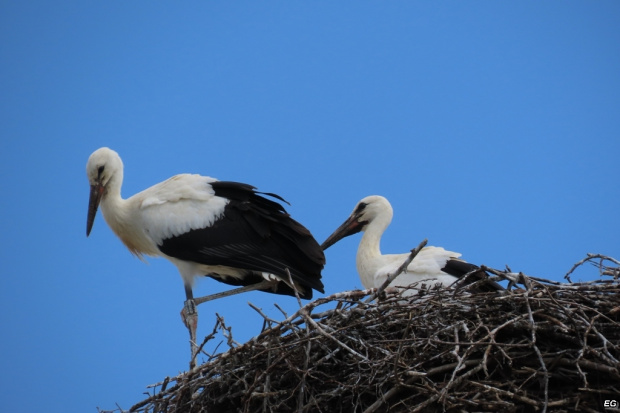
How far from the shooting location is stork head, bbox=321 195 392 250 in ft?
26.1

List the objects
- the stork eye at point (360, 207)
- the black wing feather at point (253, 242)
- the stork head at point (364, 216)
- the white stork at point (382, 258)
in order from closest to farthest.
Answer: the black wing feather at point (253, 242) < the white stork at point (382, 258) < the stork head at point (364, 216) < the stork eye at point (360, 207)

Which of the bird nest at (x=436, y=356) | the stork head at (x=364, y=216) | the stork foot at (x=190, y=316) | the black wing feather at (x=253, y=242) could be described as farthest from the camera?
the stork head at (x=364, y=216)

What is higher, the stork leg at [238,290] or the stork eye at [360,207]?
the stork eye at [360,207]

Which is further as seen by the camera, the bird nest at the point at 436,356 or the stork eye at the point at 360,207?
the stork eye at the point at 360,207

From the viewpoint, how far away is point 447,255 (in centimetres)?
665

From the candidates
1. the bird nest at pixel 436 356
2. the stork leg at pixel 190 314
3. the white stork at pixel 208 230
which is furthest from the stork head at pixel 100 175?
the bird nest at pixel 436 356

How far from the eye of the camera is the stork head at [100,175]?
273 inches

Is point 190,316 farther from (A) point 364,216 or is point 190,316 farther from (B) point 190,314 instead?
(A) point 364,216

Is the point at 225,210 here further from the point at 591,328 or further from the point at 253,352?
the point at 591,328

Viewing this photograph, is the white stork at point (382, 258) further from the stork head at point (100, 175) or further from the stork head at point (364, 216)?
the stork head at point (100, 175)

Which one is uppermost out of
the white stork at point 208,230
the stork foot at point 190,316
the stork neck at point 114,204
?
the stork neck at point 114,204

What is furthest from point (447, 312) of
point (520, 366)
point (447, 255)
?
point (447, 255)

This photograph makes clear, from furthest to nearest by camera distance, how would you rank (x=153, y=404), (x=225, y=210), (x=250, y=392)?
(x=225, y=210) < (x=153, y=404) < (x=250, y=392)

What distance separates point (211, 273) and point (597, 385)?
331cm
